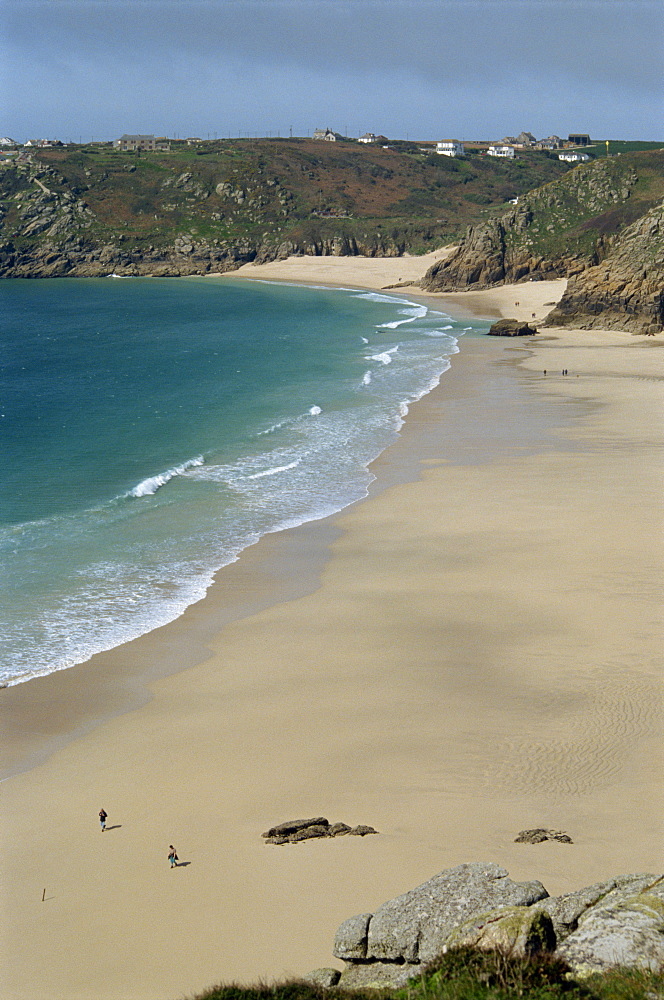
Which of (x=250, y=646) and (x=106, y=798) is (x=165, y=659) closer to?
(x=250, y=646)

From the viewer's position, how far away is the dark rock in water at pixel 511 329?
264 ft

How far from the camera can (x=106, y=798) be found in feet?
56.3

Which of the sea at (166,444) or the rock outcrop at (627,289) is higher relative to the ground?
the rock outcrop at (627,289)

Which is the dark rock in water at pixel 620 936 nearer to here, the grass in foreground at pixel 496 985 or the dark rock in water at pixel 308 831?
the grass in foreground at pixel 496 985

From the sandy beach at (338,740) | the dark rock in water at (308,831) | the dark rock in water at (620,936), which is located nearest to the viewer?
the dark rock in water at (620,936)

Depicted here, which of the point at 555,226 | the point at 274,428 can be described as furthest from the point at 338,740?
the point at 555,226

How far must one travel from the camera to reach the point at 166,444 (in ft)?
155

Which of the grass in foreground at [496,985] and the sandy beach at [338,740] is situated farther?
the sandy beach at [338,740]

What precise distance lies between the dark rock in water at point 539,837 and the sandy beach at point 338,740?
5.7 inches

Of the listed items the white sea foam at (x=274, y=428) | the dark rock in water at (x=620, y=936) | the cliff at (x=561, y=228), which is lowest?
the dark rock in water at (x=620, y=936)

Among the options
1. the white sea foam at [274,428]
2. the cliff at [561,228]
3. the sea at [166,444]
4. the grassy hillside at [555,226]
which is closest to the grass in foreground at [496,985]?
the sea at [166,444]

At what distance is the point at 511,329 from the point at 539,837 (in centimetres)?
6970

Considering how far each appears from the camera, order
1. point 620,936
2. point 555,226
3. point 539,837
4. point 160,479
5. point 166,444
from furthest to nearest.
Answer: point 555,226 < point 166,444 < point 160,479 < point 539,837 < point 620,936

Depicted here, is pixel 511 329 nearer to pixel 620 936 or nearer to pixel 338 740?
pixel 338 740
